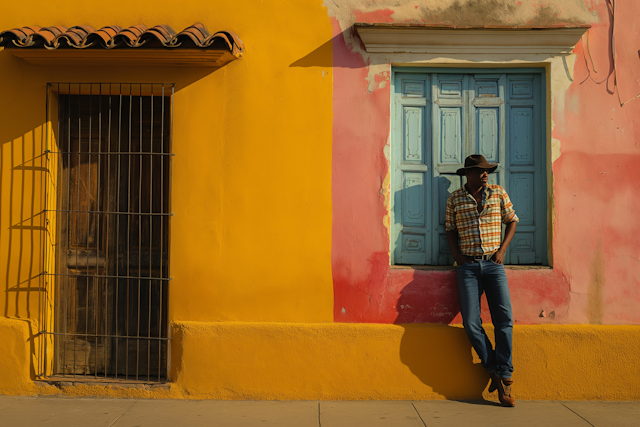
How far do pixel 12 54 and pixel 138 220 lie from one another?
5.90ft

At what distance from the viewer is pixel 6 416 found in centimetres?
373

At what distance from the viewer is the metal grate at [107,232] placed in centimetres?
438

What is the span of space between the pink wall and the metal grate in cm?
165

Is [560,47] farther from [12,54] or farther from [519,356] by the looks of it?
[12,54]

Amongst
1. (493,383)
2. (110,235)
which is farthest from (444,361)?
(110,235)

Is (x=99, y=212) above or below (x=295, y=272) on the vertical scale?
above

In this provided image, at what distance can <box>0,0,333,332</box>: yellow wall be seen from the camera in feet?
13.9

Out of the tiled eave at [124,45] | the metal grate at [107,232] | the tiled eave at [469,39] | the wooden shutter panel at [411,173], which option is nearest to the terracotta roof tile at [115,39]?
the tiled eave at [124,45]

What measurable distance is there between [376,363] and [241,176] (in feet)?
6.60

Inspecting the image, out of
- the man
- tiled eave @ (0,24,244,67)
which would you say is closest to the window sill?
the man

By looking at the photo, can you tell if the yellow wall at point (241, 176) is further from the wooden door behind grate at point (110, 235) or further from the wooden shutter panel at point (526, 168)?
the wooden shutter panel at point (526, 168)

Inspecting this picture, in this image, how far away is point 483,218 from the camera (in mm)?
3988

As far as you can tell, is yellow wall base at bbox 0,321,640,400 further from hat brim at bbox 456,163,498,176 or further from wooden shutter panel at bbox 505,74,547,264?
hat brim at bbox 456,163,498,176

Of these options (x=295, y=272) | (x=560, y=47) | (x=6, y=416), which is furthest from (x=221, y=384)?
(x=560, y=47)
